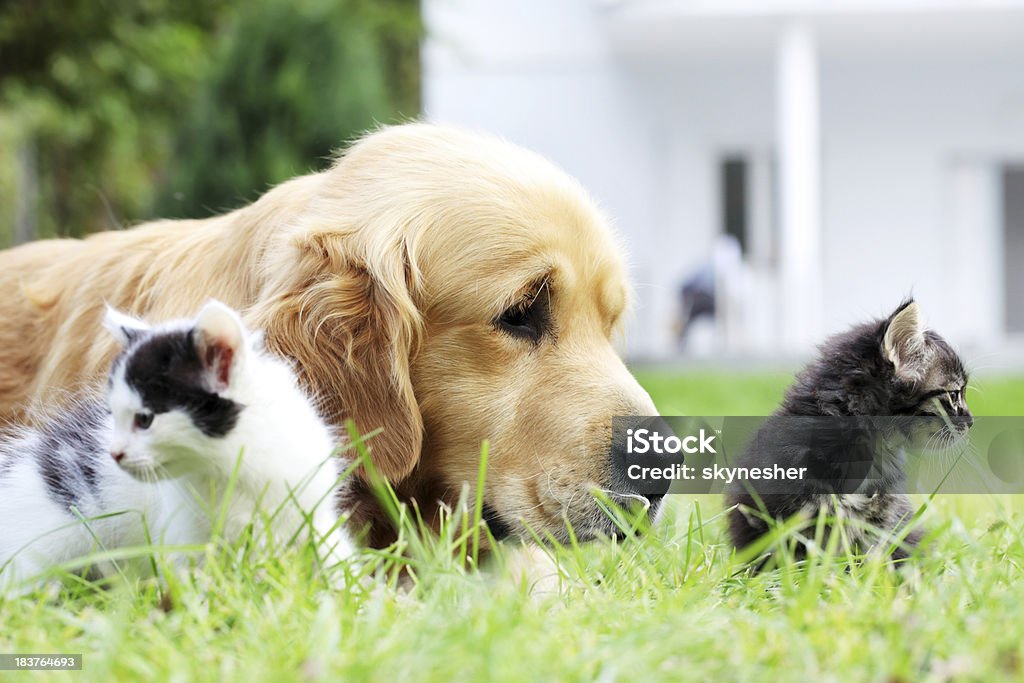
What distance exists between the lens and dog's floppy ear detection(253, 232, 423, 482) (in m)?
3.45

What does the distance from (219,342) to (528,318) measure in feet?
3.88

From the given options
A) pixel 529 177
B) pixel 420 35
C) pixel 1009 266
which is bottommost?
pixel 1009 266

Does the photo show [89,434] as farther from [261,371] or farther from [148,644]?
[148,644]

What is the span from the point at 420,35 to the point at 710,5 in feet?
15.1

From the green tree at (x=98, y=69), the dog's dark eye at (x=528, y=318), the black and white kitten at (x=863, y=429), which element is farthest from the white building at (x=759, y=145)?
the black and white kitten at (x=863, y=429)

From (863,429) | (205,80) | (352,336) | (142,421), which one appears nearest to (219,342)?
(142,421)

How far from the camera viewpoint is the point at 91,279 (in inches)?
167

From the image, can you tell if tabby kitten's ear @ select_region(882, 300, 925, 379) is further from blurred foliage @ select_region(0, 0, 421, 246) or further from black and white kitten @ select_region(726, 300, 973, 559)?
blurred foliage @ select_region(0, 0, 421, 246)

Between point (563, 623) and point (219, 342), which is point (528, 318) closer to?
point (219, 342)

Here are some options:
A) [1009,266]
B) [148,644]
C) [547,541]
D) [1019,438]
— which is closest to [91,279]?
[547,541]

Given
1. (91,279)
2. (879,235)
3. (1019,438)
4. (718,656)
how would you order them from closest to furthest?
1. (718,656)
2. (1019,438)
3. (91,279)
4. (879,235)

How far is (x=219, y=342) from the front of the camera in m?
2.84

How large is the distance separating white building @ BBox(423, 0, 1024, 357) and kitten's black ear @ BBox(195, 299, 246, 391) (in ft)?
57.8

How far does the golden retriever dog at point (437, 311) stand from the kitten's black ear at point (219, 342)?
540 millimetres
